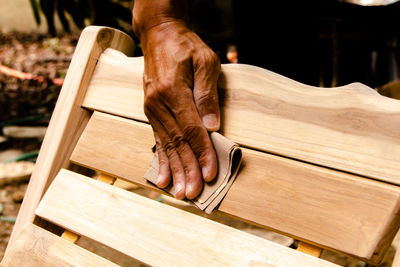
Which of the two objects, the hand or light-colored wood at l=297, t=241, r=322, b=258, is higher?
the hand

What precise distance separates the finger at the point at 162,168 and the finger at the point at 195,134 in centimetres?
8

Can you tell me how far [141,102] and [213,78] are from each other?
24 centimetres

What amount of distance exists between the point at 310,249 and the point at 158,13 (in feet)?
2.38

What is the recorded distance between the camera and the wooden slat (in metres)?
0.74

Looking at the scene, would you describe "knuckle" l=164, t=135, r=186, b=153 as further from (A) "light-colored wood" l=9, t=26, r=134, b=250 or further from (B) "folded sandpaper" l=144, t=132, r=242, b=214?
(A) "light-colored wood" l=9, t=26, r=134, b=250

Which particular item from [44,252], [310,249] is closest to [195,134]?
[310,249]

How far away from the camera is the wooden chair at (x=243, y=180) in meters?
0.71

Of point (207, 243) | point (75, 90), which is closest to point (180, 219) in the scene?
point (207, 243)

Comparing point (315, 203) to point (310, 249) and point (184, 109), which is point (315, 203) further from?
point (184, 109)

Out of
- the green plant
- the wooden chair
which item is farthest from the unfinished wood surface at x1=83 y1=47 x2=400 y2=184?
the green plant

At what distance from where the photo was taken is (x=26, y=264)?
2.96 feet

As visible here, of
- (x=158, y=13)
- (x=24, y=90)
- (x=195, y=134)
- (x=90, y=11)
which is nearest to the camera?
(x=195, y=134)

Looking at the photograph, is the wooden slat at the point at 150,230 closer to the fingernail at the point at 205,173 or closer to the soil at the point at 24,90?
the fingernail at the point at 205,173

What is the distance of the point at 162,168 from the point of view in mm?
880
